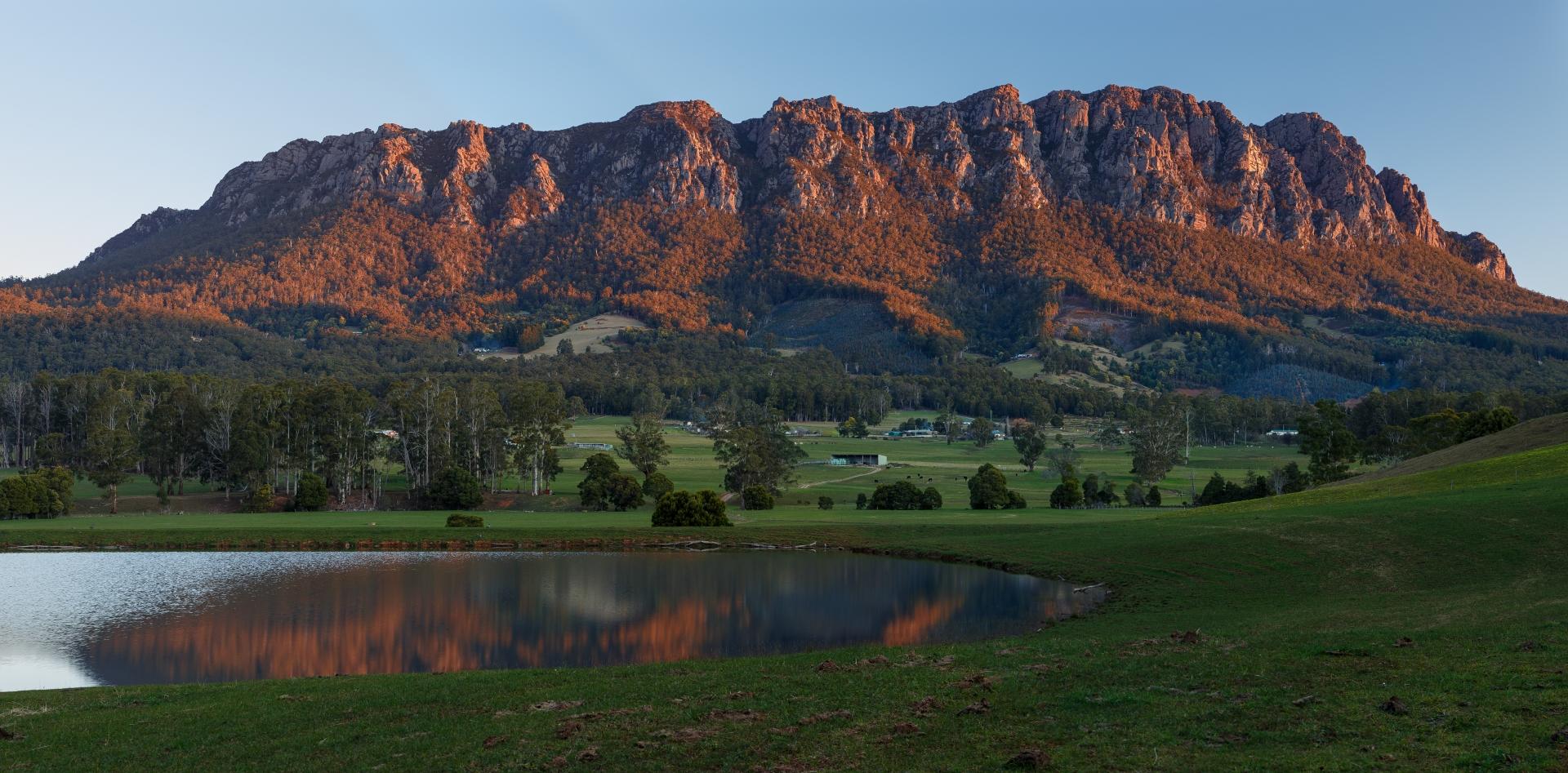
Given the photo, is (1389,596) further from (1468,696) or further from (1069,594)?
(1468,696)

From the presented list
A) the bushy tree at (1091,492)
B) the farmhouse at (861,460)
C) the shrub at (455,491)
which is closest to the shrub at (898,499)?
the bushy tree at (1091,492)

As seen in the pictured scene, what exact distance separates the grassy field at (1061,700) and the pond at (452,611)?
588 cm

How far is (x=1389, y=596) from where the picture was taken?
30.8 meters

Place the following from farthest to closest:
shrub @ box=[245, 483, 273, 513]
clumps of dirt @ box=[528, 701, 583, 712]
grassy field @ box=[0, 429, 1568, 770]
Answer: shrub @ box=[245, 483, 273, 513] → clumps of dirt @ box=[528, 701, 583, 712] → grassy field @ box=[0, 429, 1568, 770]

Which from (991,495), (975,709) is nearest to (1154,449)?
(991,495)

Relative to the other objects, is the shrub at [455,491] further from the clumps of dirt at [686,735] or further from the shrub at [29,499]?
the clumps of dirt at [686,735]

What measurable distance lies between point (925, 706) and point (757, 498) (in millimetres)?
67496

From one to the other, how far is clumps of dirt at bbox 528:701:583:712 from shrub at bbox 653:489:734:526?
154 feet

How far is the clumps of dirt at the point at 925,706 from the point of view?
17.8m

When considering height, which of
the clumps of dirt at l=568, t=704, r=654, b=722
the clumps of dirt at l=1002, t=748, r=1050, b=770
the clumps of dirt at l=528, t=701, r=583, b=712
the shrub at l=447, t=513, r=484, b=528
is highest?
the shrub at l=447, t=513, r=484, b=528

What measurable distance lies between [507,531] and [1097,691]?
5093 cm

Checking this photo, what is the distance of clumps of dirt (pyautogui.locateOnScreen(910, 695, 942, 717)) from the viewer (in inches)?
699

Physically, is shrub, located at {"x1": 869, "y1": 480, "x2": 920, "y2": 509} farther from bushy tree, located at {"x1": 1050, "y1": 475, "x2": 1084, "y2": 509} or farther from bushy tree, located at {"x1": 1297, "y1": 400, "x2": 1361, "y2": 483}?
bushy tree, located at {"x1": 1297, "y1": 400, "x2": 1361, "y2": 483}

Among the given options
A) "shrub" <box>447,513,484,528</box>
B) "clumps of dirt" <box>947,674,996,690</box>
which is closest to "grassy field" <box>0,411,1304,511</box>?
"shrub" <box>447,513,484,528</box>
